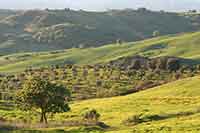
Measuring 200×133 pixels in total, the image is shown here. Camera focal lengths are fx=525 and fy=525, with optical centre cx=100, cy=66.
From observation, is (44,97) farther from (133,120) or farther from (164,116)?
(164,116)

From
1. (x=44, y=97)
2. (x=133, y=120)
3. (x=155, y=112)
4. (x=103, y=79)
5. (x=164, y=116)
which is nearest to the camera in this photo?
(x=133, y=120)

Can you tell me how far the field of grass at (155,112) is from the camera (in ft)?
186

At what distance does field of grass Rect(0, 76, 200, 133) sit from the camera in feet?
186

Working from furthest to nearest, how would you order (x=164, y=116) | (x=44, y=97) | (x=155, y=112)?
(x=155, y=112) < (x=44, y=97) < (x=164, y=116)

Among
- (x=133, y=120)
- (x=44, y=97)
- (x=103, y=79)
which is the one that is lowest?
(x=103, y=79)

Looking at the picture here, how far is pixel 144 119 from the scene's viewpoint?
69062mm

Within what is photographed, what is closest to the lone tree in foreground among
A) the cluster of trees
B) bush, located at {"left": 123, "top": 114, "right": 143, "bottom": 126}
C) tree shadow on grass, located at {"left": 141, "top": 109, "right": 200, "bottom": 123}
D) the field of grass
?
the field of grass

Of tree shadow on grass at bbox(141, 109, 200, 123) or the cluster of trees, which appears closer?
tree shadow on grass at bbox(141, 109, 200, 123)

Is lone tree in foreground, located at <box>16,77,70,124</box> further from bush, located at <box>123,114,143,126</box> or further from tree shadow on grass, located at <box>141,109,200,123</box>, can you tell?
tree shadow on grass, located at <box>141,109,200,123</box>

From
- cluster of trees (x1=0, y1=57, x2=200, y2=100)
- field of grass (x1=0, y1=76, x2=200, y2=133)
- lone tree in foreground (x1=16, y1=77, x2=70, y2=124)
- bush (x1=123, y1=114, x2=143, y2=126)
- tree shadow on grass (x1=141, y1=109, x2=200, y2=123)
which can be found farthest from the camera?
cluster of trees (x1=0, y1=57, x2=200, y2=100)

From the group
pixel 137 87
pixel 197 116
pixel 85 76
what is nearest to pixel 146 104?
pixel 197 116

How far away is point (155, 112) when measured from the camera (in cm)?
7669

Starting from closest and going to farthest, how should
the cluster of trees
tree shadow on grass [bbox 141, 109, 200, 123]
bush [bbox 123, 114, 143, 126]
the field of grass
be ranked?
1. the field of grass
2. bush [bbox 123, 114, 143, 126]
3. tree shadow on grass [bbox 141, 109, 200, 123]
4. the cluster of trees

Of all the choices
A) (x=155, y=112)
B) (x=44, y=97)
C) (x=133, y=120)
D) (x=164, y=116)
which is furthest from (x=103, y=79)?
(x=133, y=120)
